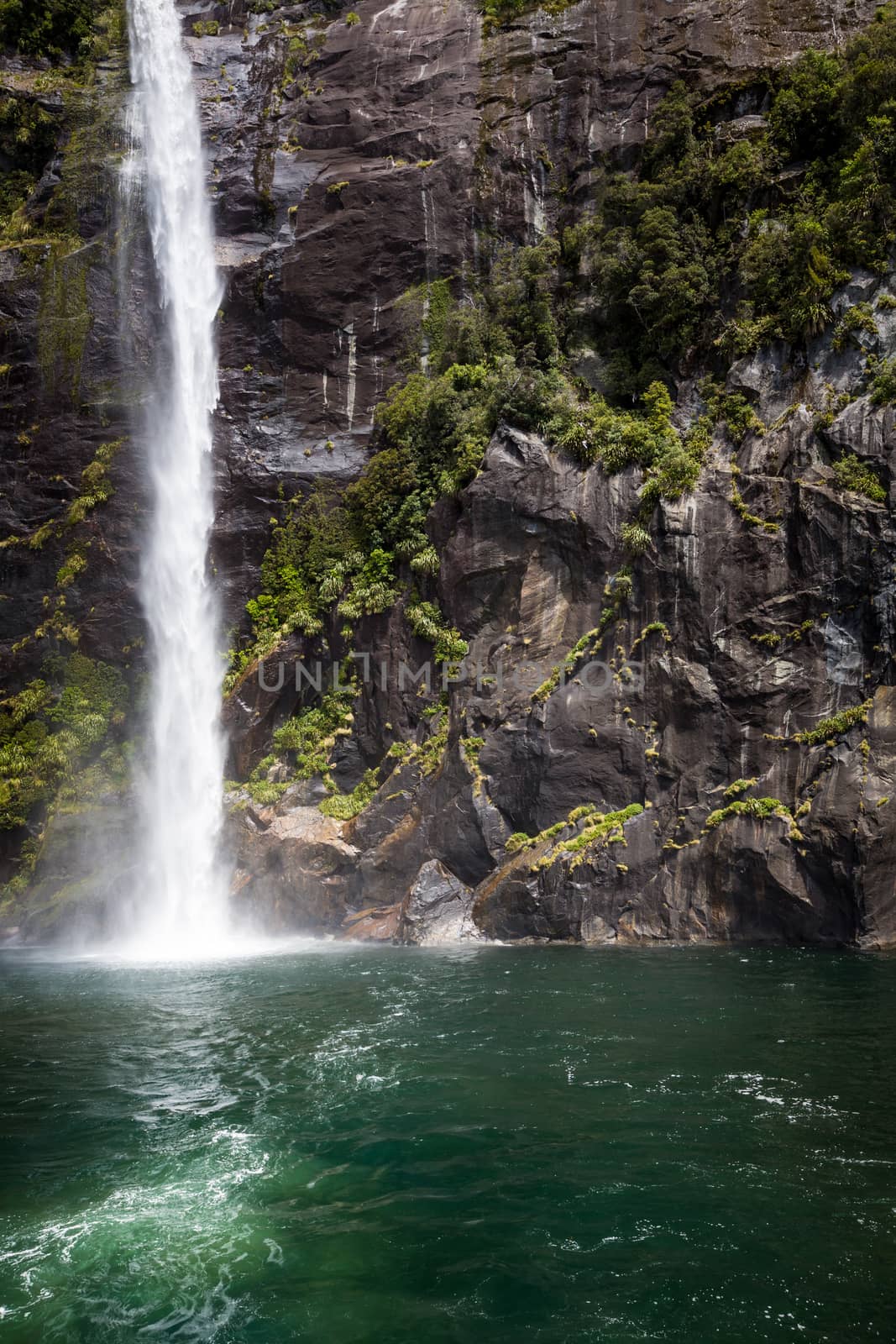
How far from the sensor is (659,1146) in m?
8.18

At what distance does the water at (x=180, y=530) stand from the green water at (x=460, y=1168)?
12.1m

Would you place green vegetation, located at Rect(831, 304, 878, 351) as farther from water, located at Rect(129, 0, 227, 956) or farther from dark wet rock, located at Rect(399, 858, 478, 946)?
water, located at Rect(129, 0, 227, 956)

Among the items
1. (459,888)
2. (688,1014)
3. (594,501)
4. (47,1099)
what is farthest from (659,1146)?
(594,501)

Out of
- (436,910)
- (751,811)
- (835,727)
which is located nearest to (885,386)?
(835,727)

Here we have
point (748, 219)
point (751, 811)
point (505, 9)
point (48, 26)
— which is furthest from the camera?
point (48, 26)

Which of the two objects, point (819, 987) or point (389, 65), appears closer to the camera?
point (819, 987)

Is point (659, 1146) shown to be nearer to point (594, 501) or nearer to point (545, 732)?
point (545, 732)

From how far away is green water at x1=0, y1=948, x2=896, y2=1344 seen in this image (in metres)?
5.82

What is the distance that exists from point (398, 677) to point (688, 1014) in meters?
15.4

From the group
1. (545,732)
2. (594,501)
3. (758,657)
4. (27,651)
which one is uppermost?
(594,501)

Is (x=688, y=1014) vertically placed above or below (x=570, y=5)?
below

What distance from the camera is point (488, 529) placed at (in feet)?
82.9

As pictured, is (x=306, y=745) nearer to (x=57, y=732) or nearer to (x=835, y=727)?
(x=57, y=732)

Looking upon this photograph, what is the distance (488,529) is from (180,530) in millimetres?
12468
